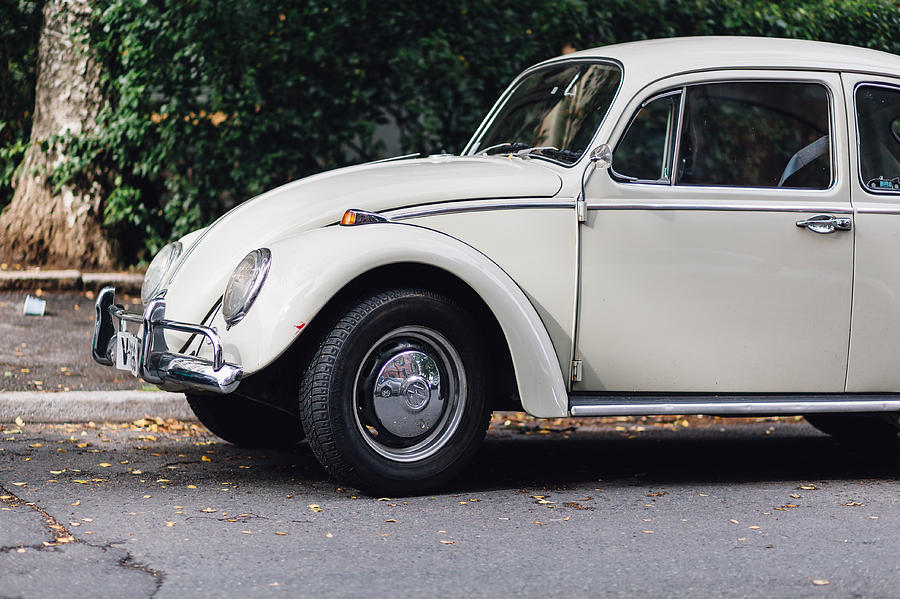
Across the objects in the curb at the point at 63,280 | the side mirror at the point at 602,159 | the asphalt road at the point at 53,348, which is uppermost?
the side mirror at the point at 602,159

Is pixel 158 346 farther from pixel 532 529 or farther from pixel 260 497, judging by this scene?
pixel 532 529

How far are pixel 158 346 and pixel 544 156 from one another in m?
1.89

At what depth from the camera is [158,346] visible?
500 cm

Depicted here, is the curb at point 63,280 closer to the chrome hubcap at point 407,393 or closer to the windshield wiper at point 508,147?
the windshield wiper at point 508,147

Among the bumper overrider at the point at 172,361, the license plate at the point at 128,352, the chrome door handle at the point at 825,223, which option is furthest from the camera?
the chrome door handle at the point at 825,223

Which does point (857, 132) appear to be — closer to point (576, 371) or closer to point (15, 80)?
point (576, 371)

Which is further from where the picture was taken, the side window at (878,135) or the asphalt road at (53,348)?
the asphalt road at (53,348)

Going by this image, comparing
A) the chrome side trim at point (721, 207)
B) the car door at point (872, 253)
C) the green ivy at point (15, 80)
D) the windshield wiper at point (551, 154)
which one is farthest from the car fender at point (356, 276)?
the green ivy at point (15, 80)

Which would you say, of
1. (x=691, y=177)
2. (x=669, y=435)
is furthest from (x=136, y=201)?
(x=691, y=177)

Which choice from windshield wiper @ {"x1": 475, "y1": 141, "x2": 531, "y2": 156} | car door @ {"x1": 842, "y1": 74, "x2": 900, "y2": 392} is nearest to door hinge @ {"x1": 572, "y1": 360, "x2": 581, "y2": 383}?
windshield wiper @ {"x1": 475, "y1": 141, "x2": 531, "y2": 156}

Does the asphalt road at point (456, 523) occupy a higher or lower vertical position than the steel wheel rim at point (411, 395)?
lower

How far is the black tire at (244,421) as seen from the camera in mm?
5941

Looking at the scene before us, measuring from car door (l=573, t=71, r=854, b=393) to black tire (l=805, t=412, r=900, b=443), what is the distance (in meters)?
1.20

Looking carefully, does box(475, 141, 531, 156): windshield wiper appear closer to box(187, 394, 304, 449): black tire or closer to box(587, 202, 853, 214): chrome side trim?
box(587, 202, 853, 214): chrome side trim
